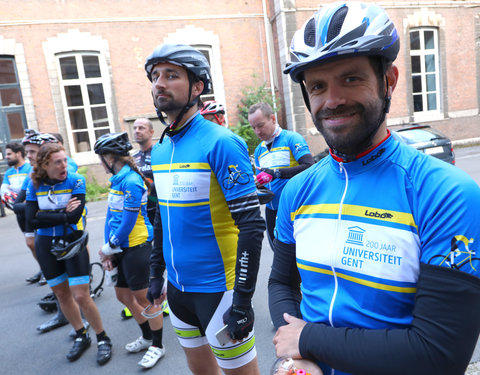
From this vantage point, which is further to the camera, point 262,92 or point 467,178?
point 262,92

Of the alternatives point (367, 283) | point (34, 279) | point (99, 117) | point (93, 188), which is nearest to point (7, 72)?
point (99, 117)

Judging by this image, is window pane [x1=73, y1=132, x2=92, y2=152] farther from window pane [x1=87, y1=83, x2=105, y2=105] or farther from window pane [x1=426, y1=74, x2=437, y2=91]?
window pane [x1=426, y1=74, x2=437, y2=91]

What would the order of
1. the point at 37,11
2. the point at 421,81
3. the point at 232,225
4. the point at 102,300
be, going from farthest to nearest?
the point at 421,81, the point at 37,11, the point at 102,300, the point at 232,225

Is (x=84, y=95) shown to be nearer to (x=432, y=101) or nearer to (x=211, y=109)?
(x=211, y=109)

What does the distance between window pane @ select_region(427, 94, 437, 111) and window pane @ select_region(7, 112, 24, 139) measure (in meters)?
18.5

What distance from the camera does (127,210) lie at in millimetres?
3217

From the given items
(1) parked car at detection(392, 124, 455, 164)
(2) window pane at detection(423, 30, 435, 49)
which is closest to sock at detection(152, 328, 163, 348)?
(1) parked car at detection(392, 124, 455, 164)

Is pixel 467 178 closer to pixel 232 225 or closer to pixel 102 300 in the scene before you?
pixel 232 225

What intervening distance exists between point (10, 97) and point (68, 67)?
8.15 ft

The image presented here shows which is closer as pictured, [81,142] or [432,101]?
[81,142]

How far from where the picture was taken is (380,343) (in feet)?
3.12

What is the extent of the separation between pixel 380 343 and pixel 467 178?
526 mm

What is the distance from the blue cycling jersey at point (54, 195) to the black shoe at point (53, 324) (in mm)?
1215

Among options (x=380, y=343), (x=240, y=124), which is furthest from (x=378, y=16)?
(x=240, y=124)
